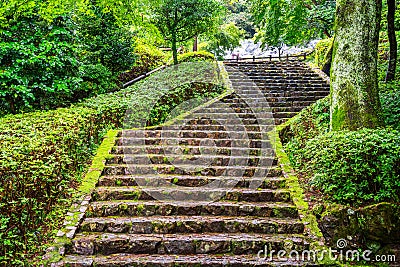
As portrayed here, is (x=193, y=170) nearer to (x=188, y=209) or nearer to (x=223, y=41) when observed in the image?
(x=188, y=209)

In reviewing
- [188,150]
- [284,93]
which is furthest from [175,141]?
[284,93]

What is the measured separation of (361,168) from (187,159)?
10.1 feet

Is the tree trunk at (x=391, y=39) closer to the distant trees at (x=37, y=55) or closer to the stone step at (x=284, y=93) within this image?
the stone step at (x=284, y=93)

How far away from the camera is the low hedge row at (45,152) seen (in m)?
3.78

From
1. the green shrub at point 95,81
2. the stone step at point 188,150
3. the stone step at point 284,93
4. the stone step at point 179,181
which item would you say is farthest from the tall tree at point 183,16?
the stone step at point 179,181

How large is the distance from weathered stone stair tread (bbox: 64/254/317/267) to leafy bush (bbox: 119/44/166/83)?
31.4 feet

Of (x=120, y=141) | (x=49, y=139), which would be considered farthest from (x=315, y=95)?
(x=49, y=139)

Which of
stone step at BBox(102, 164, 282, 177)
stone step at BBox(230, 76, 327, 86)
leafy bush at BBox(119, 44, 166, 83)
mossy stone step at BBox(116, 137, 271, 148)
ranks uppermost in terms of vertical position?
leafy bush at BBox(119, 44, 166, 83)

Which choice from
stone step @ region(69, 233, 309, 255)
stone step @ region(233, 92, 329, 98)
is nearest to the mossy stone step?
stone step @ region(69, 233, 309, 255)

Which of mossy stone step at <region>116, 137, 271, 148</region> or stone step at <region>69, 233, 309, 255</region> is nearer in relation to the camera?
stone step at <region>69, 233, 309, 255</region>

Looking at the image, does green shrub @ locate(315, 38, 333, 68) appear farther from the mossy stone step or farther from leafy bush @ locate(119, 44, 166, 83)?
the mossy stone step

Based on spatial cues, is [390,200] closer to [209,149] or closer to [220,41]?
[209,149]

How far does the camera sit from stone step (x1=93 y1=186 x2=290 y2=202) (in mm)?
5199

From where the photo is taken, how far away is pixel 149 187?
5.45m
